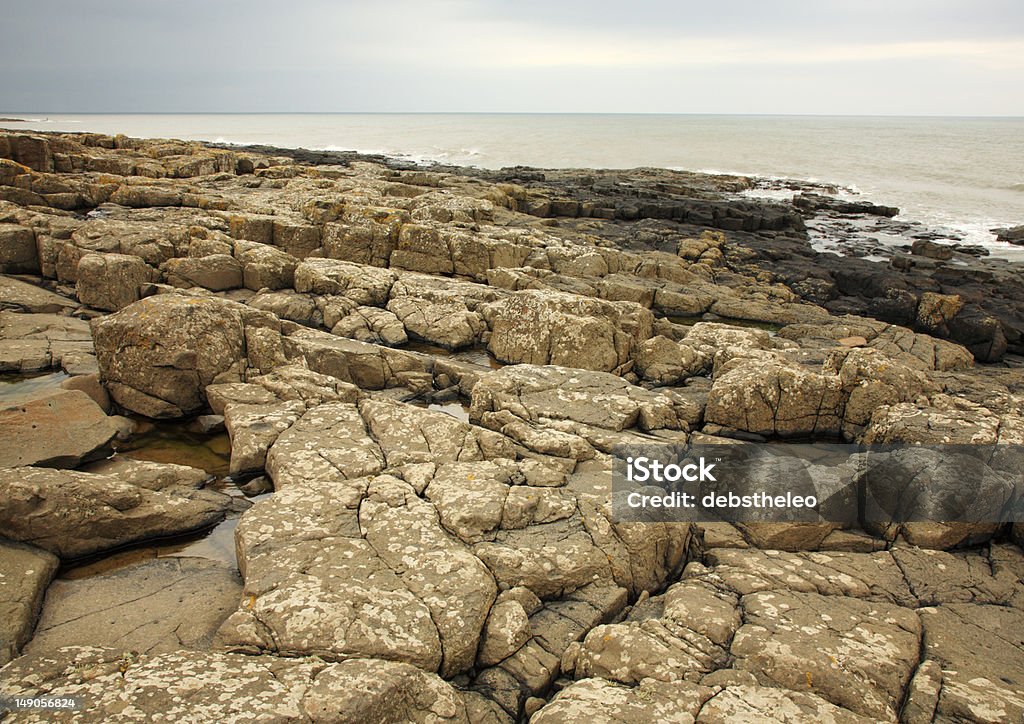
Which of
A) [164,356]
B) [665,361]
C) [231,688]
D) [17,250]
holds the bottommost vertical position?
[231,688]

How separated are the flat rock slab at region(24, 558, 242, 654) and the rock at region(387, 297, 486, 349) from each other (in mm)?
7310

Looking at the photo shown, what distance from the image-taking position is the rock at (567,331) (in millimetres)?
11102

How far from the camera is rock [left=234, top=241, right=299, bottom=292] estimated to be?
13789 millimetres

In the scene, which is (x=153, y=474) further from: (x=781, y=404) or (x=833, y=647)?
(x=781, y=404)

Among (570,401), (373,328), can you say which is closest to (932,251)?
(570,401)

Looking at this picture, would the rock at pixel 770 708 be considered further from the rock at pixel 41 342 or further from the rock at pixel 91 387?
the rock at pixel 41 342

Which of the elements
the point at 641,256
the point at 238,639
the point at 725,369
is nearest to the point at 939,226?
the point at 641,256

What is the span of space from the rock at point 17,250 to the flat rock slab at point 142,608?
41.0 ft

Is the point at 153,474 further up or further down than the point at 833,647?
further up

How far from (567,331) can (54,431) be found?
807 centimetres

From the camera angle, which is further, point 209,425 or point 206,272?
point 206,272

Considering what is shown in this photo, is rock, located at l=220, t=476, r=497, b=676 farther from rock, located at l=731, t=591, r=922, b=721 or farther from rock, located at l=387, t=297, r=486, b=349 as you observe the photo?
rock, located at l=387, t=297, r=486, b=349

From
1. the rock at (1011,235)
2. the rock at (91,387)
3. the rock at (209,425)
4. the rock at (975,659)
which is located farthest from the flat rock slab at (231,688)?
the rock at (1011,235)

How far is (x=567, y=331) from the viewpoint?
11273 millimetres
